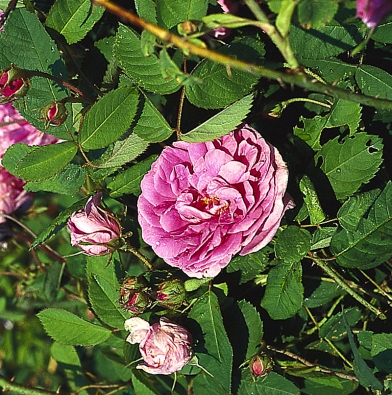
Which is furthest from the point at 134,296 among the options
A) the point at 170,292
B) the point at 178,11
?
the point at 178,11

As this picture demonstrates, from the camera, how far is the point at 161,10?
0.73 meters

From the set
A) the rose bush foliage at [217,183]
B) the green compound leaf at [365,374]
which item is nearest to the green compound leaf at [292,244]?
the rose bush foliage at [217,183]

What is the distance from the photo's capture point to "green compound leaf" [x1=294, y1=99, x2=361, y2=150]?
0.79 m

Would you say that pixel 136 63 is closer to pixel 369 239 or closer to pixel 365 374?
pixel 369 239

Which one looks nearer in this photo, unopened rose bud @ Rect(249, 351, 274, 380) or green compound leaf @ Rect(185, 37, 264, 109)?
green compound leaf @ Rect(185, 37, 264, 109)

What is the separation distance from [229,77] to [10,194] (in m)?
0.60

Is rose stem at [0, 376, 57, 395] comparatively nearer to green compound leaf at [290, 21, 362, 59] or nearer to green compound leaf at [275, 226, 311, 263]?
green compound leaf at [275, 226, 311, 263]

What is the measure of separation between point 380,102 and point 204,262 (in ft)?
0.95

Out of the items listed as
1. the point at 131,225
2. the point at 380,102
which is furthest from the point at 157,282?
the point at 380,102

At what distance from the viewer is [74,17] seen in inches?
33.7

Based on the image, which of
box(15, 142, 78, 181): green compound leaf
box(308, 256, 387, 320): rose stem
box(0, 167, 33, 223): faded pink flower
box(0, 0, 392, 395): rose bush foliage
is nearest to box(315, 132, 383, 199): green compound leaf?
box(0, 0, 392, 395): rose bush foliage

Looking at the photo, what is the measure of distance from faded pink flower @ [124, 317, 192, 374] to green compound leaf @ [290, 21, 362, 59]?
40 cm

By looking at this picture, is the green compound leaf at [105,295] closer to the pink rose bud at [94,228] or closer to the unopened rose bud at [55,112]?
the pink rose bud at [94,228]

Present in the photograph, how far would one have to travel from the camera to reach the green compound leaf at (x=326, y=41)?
729mm
